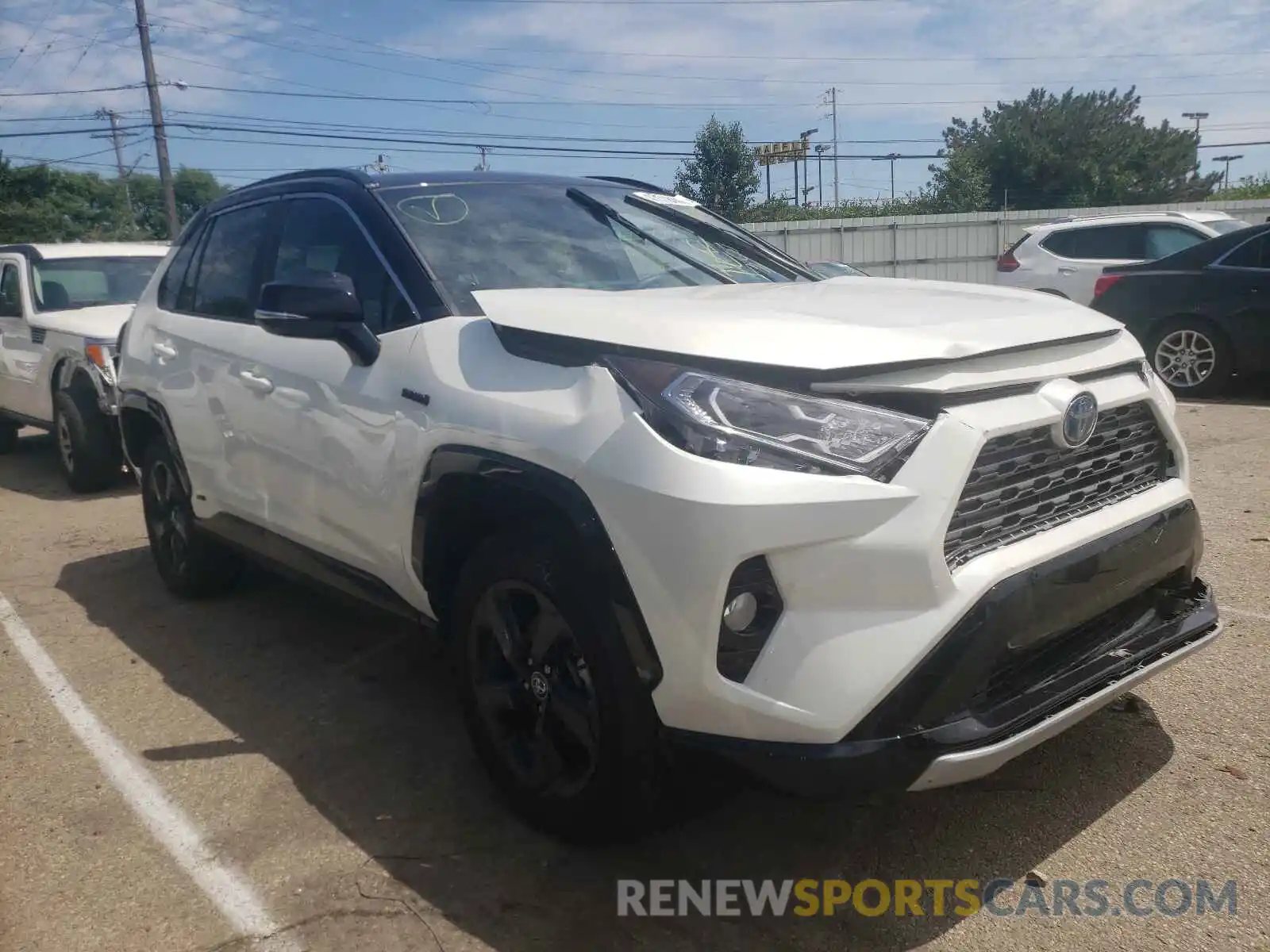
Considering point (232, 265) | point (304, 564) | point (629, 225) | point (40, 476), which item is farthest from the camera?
point (40, 476)

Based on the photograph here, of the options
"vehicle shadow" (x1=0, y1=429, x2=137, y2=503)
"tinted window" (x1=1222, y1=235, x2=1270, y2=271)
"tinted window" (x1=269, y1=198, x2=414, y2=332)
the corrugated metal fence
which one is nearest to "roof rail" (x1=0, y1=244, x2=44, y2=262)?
"vehicle shadow" (x1=0, y1=429, x2=137, y2=503)

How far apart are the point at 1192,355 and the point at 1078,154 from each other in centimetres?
4952

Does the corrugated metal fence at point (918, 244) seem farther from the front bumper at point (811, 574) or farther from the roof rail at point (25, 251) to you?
the front bumper at point (811, 574)

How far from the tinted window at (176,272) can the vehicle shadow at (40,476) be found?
12.1ft

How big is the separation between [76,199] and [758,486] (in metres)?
56.5

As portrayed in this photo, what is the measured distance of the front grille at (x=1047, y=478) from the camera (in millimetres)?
2334

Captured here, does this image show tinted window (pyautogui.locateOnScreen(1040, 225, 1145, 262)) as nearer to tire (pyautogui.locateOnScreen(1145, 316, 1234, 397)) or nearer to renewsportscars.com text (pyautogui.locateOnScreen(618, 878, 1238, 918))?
tire (pyautogui.locateOnScreen(1145, 316, 1234, 397))

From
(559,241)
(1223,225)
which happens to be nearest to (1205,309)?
(1223,225)

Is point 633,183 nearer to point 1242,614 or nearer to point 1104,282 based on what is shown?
point 1242,614

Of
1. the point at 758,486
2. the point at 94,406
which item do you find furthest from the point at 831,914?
the point at 94,406

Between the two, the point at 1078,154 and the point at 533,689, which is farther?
the point at 1078,154

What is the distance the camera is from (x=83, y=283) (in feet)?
29.8

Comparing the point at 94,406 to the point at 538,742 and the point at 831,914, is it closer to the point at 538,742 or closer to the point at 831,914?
the point at 538,742

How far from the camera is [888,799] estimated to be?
3033mm
